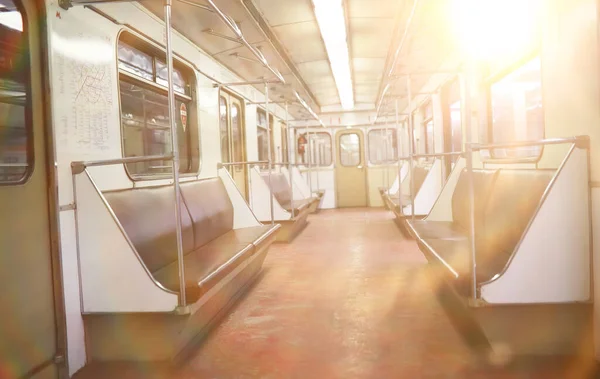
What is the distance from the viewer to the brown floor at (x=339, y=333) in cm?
248

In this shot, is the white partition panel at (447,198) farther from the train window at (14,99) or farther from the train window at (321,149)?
the train window at (321,149)

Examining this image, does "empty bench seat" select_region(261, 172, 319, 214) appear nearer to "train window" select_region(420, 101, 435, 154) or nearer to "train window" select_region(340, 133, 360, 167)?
"train window" select_region(420, 101, 435, 154)

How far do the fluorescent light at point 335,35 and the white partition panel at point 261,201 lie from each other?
1933 mm

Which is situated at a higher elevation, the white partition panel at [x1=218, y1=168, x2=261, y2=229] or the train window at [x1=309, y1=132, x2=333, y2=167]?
the train window at [x1=309, y1=132, x2=333, y2=167]

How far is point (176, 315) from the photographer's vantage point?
2551mm

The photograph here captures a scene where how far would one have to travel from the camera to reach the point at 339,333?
304 cm

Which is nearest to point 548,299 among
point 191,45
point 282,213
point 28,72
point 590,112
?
point 590,112

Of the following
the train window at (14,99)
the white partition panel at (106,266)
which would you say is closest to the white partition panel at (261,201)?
the white partition panel at (106,266)

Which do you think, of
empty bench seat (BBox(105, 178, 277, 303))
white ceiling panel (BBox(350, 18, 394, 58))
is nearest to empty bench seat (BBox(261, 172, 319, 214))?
white ceiling panel (BBox(350, 18, 394, 58))

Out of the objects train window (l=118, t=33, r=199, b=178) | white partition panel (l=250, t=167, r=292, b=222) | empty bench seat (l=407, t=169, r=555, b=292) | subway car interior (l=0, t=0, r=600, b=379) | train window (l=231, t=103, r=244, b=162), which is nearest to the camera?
subway car interior (l=0, t=0, r=600, b=379)

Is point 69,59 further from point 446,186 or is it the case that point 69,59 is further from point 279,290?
point 446,186

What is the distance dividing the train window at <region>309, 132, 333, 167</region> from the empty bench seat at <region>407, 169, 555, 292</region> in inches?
323

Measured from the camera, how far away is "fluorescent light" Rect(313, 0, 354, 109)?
14.4ft

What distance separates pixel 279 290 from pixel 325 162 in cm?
858
